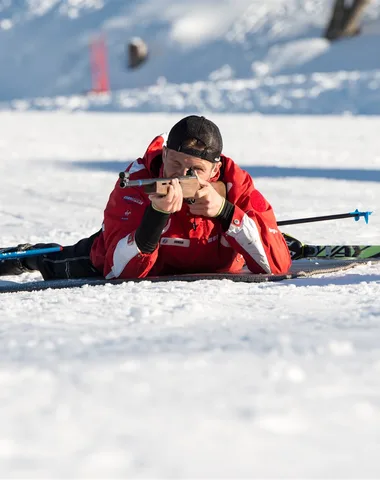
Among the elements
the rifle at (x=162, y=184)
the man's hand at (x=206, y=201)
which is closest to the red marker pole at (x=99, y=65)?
the man's hand at (x=206, y=201)

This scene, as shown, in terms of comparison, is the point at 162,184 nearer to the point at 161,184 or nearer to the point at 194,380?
the point at 161,184

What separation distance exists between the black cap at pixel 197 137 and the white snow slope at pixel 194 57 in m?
13.2

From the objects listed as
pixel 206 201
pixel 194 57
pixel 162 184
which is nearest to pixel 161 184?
pixel 162 184

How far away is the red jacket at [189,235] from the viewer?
433cm

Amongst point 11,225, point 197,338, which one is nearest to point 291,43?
point 11,225

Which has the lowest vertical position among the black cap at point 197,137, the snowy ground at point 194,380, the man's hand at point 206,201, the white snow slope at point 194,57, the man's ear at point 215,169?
the snowy ground at point 194,380

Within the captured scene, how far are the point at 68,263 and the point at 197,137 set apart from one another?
1.25 m

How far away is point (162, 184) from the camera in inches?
147

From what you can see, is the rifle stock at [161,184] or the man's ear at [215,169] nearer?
the rifle stock at [161,184]

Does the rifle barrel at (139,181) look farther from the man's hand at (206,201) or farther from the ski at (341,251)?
the ski at (341,251)

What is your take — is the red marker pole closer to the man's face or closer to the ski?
the ski

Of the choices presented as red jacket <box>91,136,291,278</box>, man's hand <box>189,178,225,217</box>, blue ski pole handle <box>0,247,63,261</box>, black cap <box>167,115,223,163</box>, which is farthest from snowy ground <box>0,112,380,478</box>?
blue ski pole handle <box>0,247,63,261</box>

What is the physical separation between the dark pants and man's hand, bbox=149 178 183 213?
109 cm

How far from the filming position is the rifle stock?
12.1 ft
